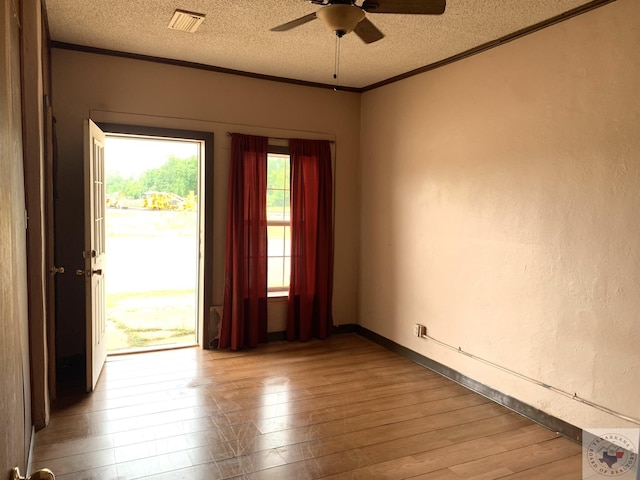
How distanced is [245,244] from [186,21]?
2.10 metres

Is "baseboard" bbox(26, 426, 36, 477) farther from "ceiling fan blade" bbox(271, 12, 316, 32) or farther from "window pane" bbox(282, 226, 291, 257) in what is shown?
"window pane" bbox(282, 226, 291, 257)

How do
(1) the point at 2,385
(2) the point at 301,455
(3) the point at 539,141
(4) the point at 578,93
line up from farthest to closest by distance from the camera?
1. (3) the point at 539,141
2. (4) the point at 578,93
3. (2) the point at 301,455
4. (1) the point at 2,385

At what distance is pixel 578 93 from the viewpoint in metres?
3.02

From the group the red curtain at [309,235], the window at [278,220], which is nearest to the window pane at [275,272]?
the window at [278,220]

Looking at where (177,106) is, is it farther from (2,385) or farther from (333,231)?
(2,385)

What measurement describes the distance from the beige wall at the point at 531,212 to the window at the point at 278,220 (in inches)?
44.1

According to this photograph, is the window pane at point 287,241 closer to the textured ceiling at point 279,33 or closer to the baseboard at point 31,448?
the textured ceiling at point 279,33

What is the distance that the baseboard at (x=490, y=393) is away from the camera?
10.2 ft

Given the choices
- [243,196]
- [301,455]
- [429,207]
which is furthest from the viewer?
[243,196]

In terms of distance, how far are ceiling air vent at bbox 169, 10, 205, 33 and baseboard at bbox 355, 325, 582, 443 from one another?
3.38 m

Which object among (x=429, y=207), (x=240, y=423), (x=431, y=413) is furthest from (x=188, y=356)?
(x=429, y=207)

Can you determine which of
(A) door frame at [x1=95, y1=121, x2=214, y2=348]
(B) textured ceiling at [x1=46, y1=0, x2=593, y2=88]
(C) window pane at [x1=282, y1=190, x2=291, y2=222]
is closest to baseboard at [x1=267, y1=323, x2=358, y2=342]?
(A) door frame at [x1=95, y1=121, x2=214, y2=348]

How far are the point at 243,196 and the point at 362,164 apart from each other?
1.46 metres

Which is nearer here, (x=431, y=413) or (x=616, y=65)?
(x=616, y=65)
